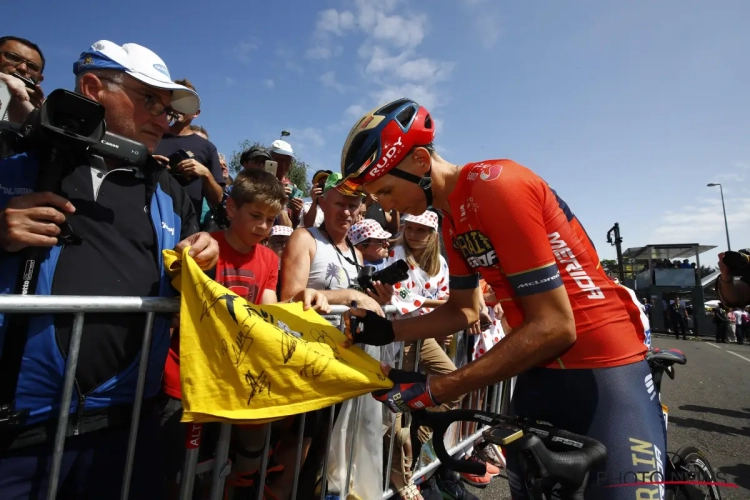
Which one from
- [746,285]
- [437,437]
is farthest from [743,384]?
[437,437]

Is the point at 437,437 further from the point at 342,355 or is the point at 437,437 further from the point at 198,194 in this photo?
the point at 198,194

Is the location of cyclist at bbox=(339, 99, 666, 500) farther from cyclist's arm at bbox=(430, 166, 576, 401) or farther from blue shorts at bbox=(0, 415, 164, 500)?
blue shorts at bbox=(0, 415, 164, 500)

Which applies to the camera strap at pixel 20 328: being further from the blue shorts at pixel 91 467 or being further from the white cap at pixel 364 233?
the white cap at pixel 364 233

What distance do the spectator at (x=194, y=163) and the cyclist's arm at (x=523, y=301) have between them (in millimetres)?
2667

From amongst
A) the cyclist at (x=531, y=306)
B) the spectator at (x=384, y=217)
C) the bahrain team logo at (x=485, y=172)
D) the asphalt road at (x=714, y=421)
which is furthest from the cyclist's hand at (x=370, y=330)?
the spectator at (x=384, y=217)

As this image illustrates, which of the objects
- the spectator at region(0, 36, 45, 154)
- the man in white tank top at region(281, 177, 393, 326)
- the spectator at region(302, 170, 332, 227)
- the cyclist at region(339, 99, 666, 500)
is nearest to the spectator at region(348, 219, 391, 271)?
the man in white tank top at region(281, 177, 393, 326)

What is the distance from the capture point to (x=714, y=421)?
253 inches

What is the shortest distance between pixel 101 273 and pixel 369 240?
2616 mm

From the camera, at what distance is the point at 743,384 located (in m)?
9.68

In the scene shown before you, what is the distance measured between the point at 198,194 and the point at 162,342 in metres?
2.17

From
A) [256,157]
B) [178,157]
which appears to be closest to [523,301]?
[178,157]

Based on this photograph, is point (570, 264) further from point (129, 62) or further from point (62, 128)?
point (129, 62)

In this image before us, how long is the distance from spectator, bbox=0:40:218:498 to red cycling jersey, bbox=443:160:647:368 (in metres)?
1.18

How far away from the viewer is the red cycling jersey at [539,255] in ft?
5.08
